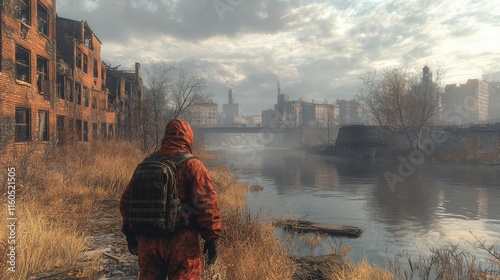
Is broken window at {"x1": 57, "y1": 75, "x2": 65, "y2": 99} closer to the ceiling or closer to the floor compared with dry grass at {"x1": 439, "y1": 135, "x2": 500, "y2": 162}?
closer to the ceiling

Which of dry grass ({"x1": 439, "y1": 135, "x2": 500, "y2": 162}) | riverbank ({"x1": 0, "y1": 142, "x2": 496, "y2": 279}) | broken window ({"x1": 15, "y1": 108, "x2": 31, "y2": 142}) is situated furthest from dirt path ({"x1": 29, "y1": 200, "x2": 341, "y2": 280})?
dry grass ({"x1": 439, "y1": 135, "x2": 500, "y2": 162})

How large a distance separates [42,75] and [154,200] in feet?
70.4

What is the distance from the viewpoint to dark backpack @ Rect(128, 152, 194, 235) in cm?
281

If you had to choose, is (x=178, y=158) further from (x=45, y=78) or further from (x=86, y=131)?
(x=86, y=131)

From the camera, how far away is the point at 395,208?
16.1 meters

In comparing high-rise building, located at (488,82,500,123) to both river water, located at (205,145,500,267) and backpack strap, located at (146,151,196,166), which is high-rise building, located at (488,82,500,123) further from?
backpack strap, located at (146,151,196,166)

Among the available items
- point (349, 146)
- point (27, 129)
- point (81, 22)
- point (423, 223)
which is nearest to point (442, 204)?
point (423, 223)

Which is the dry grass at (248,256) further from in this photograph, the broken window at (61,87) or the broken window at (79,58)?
the broken window at (79,58)

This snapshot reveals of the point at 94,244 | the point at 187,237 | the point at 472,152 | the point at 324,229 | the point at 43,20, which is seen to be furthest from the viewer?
the point at 472,152

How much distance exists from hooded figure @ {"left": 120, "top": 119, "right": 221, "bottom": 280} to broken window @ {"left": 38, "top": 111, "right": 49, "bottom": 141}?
1924 centimetres

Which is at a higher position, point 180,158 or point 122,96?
point 122,96

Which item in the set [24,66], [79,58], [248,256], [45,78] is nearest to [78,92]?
[79,58]

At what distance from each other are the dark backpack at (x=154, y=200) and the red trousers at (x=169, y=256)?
133 millimetres

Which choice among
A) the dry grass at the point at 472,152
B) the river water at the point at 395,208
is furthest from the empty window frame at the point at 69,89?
the dry grass at the point at 472,152
